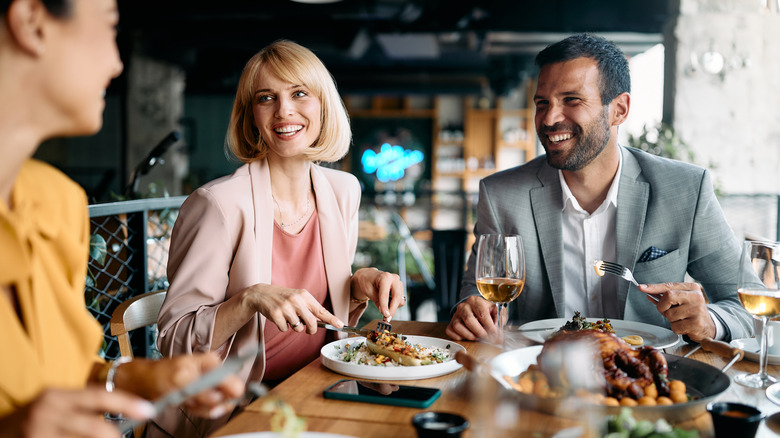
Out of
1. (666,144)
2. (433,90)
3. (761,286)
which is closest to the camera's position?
(761,286)

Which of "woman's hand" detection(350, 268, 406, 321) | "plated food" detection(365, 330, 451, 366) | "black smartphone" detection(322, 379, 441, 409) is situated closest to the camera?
"black smartphone" detection(322, 379, 441, 409)

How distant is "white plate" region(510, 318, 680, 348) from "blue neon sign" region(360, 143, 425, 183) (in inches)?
419

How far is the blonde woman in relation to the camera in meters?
1.49

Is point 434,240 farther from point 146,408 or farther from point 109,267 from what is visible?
point 146,408

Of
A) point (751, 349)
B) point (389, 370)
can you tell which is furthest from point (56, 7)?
point (751, 349)

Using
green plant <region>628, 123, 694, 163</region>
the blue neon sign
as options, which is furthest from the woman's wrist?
the blue neon sign

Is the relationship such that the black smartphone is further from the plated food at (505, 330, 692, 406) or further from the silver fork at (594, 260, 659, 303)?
the silver fork at (594, 260, 659, 303)

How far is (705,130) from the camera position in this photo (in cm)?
490

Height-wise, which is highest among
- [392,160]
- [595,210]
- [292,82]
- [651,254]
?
[292,82]

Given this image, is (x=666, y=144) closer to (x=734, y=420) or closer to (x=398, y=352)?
(x=398, y=352)

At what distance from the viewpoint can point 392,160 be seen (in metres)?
12.2

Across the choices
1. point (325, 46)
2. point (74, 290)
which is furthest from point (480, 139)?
point (74, 290)

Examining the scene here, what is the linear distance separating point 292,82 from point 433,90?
9278 millimetres

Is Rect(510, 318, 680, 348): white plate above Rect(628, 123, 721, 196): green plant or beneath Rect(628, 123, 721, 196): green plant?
beneath
